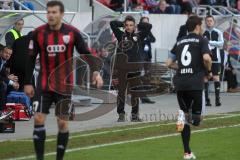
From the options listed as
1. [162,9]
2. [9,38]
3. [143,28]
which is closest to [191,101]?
[143,28]

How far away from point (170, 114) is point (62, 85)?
7.29 meters

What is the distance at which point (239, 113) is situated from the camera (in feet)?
61.3

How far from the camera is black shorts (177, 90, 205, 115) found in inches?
476

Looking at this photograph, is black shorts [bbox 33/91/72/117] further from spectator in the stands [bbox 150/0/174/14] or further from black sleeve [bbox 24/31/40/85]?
spectator in the stands [bbox 150/0/174/14]

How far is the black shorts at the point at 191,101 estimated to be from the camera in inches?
476

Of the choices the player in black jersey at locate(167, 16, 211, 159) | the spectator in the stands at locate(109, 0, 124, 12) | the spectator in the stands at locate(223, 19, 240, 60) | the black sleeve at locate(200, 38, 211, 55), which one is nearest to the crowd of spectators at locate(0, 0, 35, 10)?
the spectator in the stands at locate(109, 0, 124, 12)

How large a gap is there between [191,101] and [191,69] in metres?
0.47

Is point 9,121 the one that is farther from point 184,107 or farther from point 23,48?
point 184,107

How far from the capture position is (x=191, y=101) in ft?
39.9

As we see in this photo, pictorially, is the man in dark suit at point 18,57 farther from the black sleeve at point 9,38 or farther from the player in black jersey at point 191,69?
the player in black jersey at point 191,69

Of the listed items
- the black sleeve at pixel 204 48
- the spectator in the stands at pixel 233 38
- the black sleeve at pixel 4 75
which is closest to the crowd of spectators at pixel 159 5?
the spectator in the stands at pixel 233 38

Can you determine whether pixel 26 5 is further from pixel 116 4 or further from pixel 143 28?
pixel 116 4

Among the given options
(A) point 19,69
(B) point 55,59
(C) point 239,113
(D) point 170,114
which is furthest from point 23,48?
(B) point 55,59

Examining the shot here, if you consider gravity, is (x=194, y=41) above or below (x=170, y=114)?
above
